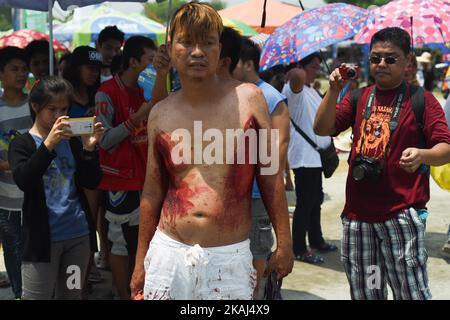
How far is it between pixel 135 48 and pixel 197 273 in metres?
2.56

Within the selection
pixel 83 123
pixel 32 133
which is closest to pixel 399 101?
pixel 83 123

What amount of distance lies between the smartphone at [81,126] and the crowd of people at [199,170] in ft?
0.13

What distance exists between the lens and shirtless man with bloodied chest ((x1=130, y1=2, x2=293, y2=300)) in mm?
2855

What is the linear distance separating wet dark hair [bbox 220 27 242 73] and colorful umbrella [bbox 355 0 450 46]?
2.38 m

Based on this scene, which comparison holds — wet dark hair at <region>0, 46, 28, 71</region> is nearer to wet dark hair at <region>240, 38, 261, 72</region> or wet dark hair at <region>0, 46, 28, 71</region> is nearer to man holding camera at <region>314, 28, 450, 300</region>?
wet dark hair at <region>240, 38, 261, 72</region>

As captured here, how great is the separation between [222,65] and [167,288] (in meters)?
1.54

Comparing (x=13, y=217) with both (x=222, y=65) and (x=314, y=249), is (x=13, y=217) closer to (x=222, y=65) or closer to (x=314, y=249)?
(x=222, y=65)

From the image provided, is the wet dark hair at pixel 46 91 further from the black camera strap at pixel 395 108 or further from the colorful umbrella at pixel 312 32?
the colorful umbrella at pixel 312 32

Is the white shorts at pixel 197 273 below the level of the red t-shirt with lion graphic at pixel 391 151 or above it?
below

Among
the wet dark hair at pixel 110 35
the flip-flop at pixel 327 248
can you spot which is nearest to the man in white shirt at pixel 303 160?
the flip-flop at pixel 327 248

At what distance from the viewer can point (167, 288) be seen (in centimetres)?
288

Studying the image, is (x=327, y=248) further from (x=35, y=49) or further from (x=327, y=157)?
(x=35, y=49)

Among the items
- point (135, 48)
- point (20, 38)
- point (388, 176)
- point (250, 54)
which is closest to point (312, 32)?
point (250, 54)

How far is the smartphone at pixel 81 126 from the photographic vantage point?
11.7 ft
